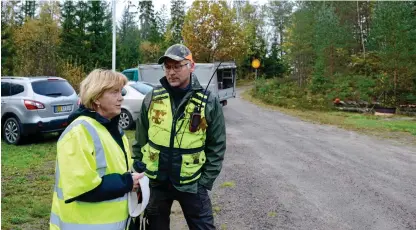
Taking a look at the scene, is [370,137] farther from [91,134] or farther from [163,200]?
[91,134]

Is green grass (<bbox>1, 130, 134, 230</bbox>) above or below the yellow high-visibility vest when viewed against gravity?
below

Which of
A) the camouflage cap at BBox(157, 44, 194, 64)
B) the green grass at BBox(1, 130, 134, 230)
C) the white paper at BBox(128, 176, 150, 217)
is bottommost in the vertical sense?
the green grass at BBox(1, 130, 134, 230)

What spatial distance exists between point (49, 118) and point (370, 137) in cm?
901

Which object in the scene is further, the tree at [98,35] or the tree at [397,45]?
the tree at [98,35]

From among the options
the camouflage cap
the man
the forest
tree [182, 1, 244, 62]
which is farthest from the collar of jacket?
tree [182, 1, 244, 62]

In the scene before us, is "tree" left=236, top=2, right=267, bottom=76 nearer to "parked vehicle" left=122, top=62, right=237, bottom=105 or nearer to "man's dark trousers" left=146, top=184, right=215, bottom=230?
"parked vehicle" left=122, top=62, right=237, bottom=105

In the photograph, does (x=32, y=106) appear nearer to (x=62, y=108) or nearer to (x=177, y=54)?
(x=62, y=108)

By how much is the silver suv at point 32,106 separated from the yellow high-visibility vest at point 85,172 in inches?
292

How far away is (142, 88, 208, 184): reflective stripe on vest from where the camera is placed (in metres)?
2.76

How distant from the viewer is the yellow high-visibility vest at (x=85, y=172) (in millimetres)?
2033

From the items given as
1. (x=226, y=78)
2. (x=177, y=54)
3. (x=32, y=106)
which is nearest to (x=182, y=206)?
(x=177, y=54)

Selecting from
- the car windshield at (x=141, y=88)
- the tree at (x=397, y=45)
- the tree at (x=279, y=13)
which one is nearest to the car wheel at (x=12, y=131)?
the car windshield at (x=141, y=88)

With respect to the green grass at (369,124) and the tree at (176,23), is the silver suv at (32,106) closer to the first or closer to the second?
the green grass at (369,124)

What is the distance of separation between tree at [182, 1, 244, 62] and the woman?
93.1 feet
